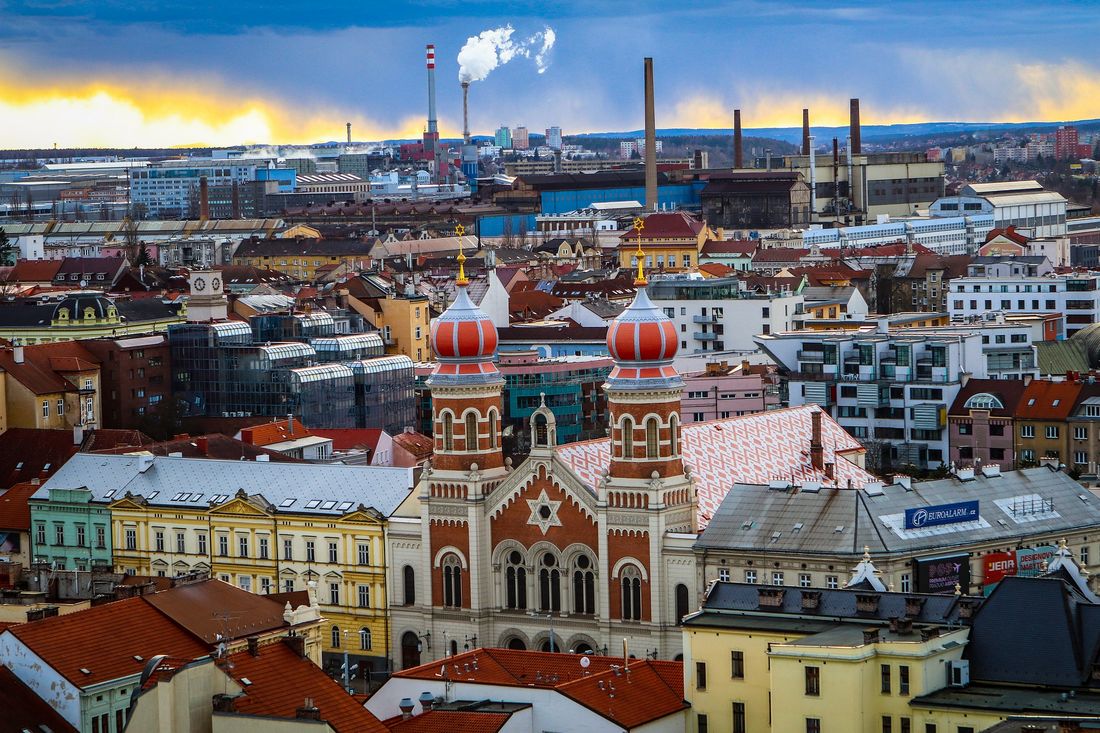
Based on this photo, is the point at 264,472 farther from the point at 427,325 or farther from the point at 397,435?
the point at 427,325

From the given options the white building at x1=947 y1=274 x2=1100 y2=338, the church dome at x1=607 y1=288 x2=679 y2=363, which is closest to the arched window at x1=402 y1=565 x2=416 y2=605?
the church dome at x1=607 y1=288 x2=679 y2=363

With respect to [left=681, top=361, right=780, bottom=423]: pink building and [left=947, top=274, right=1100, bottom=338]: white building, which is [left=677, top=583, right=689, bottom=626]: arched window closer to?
[left=681, top=361, right=780, bottom=423]: pink building

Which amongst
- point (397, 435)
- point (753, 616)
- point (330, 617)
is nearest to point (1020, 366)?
point (397, 435)

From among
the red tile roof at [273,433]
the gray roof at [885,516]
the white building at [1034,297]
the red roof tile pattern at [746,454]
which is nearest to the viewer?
the gray roof at [885,516]

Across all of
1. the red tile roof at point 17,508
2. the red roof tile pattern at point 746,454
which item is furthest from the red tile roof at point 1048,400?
Result: the red tile roof at point 17,508

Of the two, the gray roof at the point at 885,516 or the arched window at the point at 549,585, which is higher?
the gray roof at the point at 885,516

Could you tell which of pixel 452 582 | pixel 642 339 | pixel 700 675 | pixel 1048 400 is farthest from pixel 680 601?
pixel 1048 400

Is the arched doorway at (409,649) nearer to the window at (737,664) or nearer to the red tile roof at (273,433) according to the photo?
the window at (737,664)

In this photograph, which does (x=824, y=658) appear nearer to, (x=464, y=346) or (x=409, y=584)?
(x=464, y=346)
